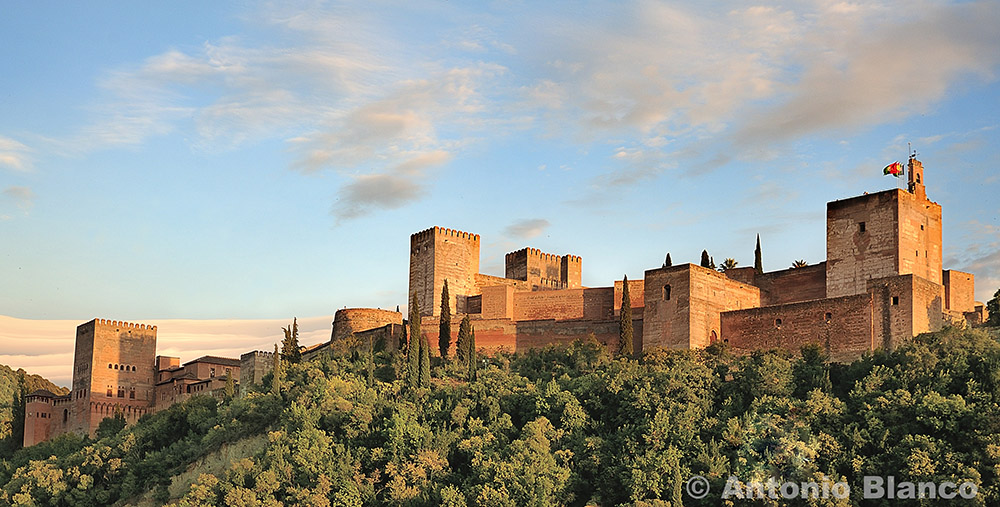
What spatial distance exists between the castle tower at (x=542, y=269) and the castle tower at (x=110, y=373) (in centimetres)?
1938

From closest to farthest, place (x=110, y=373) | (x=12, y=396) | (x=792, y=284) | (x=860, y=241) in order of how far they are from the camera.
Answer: (x=860, y=241)
(x=792, y=284)
(x=110, y=373)
(x=12, y=396)

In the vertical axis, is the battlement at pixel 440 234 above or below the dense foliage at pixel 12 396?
above

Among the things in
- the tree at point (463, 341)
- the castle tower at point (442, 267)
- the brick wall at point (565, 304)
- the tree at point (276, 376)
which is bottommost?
the tree at point (276, 376)

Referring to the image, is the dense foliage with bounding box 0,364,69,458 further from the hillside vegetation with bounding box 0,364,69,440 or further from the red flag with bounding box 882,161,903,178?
the red flag with bounding box 882,161,903,178

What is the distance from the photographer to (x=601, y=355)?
50.4 m

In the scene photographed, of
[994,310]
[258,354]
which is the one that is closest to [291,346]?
[258,354]

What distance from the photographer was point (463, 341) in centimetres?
Result: 5394

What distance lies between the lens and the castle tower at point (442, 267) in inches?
2294

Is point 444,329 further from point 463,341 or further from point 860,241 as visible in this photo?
point 860,241

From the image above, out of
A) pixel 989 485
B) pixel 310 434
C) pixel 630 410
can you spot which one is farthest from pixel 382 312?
pixel 989 485

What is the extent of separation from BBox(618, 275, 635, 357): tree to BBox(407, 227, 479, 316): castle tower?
32.1ft

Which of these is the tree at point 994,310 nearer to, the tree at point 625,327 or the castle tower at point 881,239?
the castle tower at point 881,239

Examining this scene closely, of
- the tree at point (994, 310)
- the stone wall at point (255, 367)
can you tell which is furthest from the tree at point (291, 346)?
the tree at point (994, 310)

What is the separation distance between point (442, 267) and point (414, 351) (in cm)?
778
